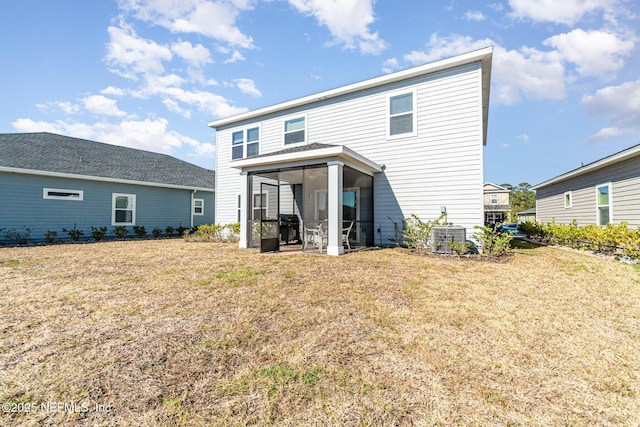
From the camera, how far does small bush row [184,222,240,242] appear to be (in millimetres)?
12172

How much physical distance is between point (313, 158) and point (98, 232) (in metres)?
10.9

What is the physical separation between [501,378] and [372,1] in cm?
1054

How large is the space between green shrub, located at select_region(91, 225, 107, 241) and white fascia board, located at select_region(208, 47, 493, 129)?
7.60 m

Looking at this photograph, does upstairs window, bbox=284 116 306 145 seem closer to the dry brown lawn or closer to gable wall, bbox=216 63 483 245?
gable wall, bbox=216 63 483 245

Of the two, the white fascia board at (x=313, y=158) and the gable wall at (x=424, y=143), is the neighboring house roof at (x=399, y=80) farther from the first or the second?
the white fascia board at (x=313, y=158)

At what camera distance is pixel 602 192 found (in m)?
10.1

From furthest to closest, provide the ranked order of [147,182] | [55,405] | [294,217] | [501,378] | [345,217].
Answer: [147,182], [294,217], [345,217], [501,378], [55,405]

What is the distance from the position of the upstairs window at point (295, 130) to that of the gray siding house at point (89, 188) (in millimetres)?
7771

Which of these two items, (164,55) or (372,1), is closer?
(372,1)

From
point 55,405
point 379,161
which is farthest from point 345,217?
point 55,405

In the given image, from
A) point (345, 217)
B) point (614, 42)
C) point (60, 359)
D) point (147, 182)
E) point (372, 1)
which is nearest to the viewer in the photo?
point (60, 359)

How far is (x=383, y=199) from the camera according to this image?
31.0ft

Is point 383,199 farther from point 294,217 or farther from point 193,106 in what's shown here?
point 193,106

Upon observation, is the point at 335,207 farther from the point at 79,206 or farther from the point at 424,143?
the point at 79,206
